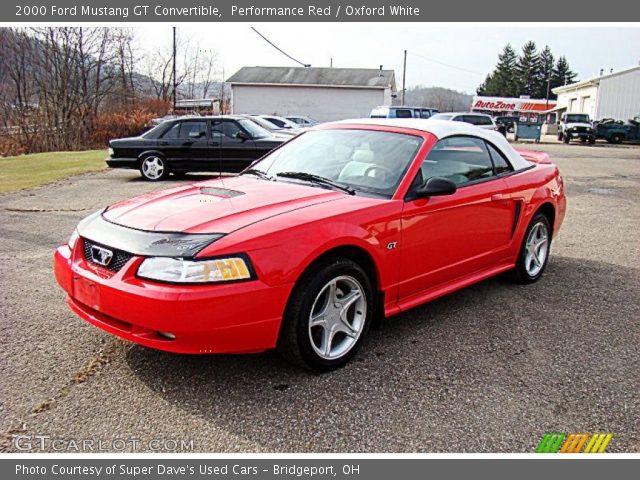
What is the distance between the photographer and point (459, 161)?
437 centimetres

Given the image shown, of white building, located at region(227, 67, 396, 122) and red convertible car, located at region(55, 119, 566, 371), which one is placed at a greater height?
white building, located at region(227, 67, 396, 122)

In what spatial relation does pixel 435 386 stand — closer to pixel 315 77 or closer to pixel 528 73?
pixel 315 77

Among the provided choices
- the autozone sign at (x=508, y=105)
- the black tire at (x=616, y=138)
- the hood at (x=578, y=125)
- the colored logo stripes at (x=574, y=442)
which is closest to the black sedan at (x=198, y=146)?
the colored logo stripes at (x=574, y=442)

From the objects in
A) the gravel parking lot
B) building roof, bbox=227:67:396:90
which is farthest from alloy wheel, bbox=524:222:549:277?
building roof, bbox=227:67:396:90

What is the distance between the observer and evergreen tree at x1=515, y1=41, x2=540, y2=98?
90.7 m

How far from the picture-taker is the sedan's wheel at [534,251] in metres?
4.91

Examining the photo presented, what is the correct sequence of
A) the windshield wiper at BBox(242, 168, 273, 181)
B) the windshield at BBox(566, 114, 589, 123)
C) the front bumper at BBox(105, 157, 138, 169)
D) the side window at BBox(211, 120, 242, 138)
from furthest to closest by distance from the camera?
the windshield at BBox(566, 114, 589, 123), the front bumper at BBox(105, 157, 138, 169), the side window at BBox(211, 120, 242, 138), the windshield wiper at BBox(242, 168, 273, 181)

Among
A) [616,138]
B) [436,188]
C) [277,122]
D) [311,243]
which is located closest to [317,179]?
[436,188]

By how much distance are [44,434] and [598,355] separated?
334 centimetres

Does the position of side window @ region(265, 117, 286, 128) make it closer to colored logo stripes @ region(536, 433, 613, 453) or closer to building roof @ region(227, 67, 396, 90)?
colored logo stripes @ region(536, 433, 613, 453)

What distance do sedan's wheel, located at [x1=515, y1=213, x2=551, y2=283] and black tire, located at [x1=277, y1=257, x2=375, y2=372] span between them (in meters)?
2.21

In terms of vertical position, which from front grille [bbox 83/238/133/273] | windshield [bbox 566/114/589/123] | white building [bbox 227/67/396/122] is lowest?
front grille [bbox 83/238/133/273]

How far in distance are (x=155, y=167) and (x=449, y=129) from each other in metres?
9.61

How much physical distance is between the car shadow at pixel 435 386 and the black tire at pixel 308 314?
108 millimetres
